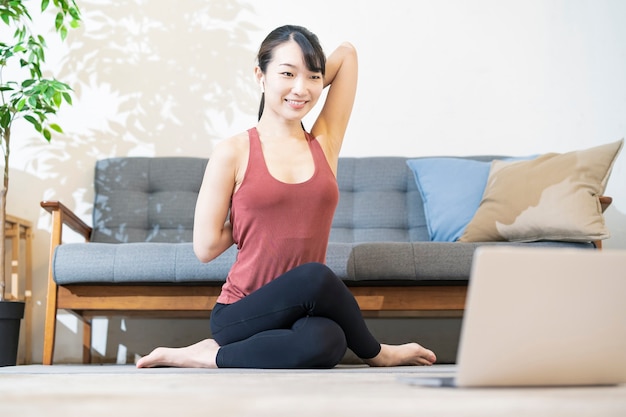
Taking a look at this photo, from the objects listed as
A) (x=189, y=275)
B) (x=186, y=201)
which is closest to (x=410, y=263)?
(x=189, y=275)

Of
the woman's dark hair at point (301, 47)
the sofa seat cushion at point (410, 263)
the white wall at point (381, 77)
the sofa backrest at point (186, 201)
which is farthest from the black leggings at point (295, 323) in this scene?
the white wall at point (381, 77)

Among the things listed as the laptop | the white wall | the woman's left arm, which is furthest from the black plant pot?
the laptop

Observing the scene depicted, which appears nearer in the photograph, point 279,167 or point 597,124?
point 279,167

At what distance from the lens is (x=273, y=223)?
182cm

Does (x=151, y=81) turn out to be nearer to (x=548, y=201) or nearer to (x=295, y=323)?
(x=548, y=201)

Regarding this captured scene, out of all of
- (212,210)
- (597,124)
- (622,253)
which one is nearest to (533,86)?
(597,124)

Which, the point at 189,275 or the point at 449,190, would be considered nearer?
the point at 189,275

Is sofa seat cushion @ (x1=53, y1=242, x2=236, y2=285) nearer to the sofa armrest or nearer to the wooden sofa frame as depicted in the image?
the wooden sofa frame

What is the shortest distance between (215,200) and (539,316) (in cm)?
126

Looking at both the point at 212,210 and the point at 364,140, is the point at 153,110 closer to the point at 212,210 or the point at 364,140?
the point at 364,140

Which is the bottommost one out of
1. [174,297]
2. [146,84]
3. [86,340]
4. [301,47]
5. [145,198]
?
[86,340]

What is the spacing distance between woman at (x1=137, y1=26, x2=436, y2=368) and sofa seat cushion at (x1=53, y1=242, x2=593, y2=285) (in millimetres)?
513

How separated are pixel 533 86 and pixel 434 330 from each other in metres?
1.17

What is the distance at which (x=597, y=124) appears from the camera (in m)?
3.29
